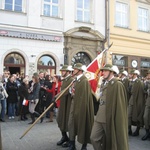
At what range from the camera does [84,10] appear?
16.8 m

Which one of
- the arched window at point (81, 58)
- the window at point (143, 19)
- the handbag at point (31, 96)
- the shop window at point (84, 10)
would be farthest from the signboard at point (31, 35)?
the window at point (143, 19)

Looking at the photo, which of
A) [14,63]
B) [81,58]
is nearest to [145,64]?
[81,58]

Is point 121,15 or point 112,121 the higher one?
point 121,15

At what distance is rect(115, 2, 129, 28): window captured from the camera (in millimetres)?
18328

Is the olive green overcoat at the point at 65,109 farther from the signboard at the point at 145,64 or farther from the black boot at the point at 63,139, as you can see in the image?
the signboard at the point at 145,64

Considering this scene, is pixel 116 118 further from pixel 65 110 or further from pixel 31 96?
pixel 31 96

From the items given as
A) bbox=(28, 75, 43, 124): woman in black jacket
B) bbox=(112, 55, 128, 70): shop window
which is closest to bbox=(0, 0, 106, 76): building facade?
bbox=(112, 55, 128, 70): shop window

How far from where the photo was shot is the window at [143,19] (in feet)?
64.6

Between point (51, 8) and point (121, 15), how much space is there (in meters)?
5.94

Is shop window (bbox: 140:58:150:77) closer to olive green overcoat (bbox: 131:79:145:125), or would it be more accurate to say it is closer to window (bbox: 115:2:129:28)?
window (bbox: 115:2:129:28)

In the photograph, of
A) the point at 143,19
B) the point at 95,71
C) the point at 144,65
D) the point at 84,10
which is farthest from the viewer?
the point at 143,19

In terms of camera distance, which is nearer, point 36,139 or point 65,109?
point 65,109

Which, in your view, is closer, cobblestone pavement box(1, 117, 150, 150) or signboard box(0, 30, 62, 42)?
cobblestone pavement box(1, 117, 150, 150)

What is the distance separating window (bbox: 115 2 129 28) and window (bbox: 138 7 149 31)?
1.45 m
